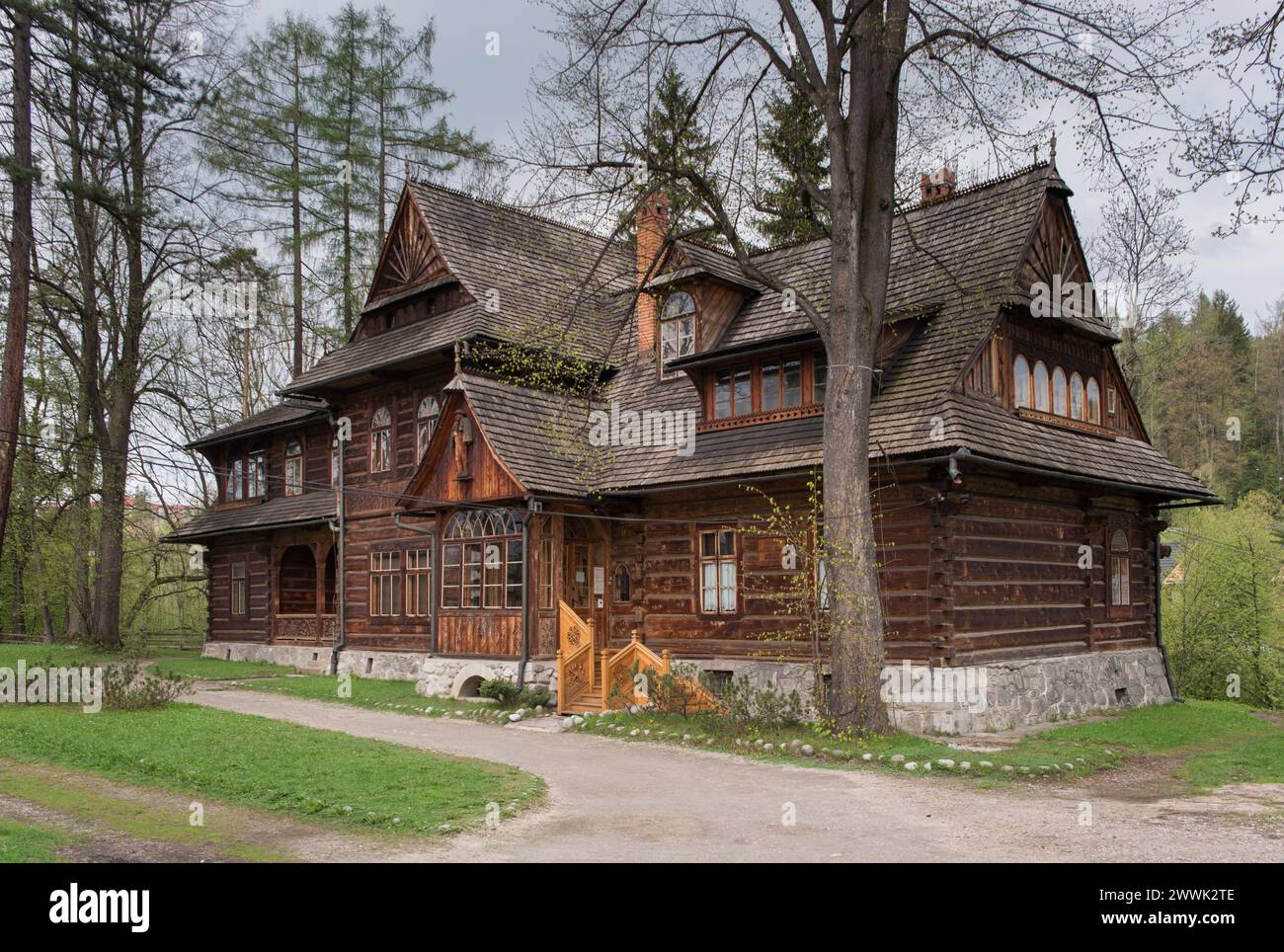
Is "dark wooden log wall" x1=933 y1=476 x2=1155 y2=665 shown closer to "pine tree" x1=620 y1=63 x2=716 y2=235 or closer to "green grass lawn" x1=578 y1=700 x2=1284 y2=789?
"green grass lawn" x1=578 y1=700 x2=1284 y2=789

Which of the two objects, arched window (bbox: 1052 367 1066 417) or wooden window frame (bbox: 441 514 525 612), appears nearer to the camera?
arched window (bbox: 1052 367 1066 417)

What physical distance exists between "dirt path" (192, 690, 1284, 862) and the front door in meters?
7.61

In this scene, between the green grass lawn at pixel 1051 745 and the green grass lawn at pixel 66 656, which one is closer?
the green grass lawn at pixel 1051 745

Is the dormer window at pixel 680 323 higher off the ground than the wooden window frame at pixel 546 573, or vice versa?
the dormer window at pixel 680 323

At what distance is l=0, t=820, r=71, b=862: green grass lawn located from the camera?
26.5 feet

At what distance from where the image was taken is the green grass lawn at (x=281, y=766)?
10750 mm

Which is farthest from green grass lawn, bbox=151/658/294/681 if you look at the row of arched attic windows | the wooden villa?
the row of arched attic windows

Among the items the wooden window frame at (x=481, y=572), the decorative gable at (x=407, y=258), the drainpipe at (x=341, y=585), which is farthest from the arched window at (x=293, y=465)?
the wooden window frame at (x=481, y=572)

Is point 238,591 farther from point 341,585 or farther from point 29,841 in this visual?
point 29,841

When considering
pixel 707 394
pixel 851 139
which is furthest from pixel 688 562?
pixel 851 139

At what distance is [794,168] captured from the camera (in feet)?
56.7

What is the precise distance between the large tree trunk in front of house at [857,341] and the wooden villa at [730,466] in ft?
4.79

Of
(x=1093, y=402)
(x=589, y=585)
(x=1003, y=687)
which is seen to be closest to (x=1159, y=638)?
(x=1093, y=402)

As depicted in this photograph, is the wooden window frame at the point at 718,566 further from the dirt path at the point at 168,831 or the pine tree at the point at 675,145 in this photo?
the dirt path at the point at 168,831
